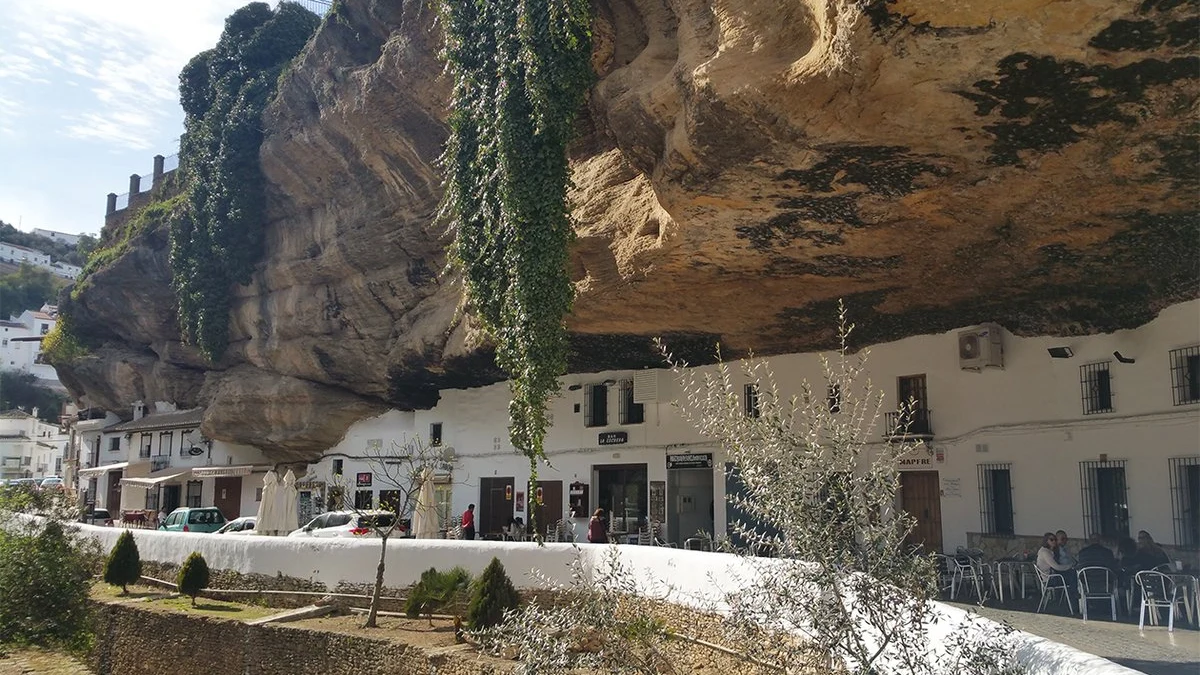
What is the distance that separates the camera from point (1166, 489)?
469 inches

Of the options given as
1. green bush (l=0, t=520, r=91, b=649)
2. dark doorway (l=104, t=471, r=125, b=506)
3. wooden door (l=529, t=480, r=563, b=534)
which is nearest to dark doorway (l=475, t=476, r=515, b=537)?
wooden door (l=529, t=480, r=563, b=534)

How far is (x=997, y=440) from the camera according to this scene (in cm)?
1426

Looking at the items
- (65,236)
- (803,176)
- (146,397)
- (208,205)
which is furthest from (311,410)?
(65,236)

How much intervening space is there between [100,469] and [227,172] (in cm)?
1620

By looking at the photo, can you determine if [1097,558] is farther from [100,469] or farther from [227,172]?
[100,469]

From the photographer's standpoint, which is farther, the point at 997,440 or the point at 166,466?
the point at 166,466

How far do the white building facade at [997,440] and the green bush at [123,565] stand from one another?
9.83m

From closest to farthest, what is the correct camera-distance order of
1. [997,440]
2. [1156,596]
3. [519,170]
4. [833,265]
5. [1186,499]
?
[1156,596] < [1186,499] < [833,265] < [519,170] < [997,440]

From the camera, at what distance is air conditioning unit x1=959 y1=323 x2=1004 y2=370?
46.1 feet

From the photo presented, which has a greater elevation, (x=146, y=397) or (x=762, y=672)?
(x=146, y=397)

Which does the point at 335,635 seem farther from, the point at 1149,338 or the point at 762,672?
the point at 1149,338

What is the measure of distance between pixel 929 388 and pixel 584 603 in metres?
10.2

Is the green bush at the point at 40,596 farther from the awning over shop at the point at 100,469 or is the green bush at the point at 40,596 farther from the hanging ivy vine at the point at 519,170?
the awning over shop at the point at 100,469

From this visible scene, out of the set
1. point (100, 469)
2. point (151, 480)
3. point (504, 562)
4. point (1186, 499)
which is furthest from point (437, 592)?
point (100, 469)
